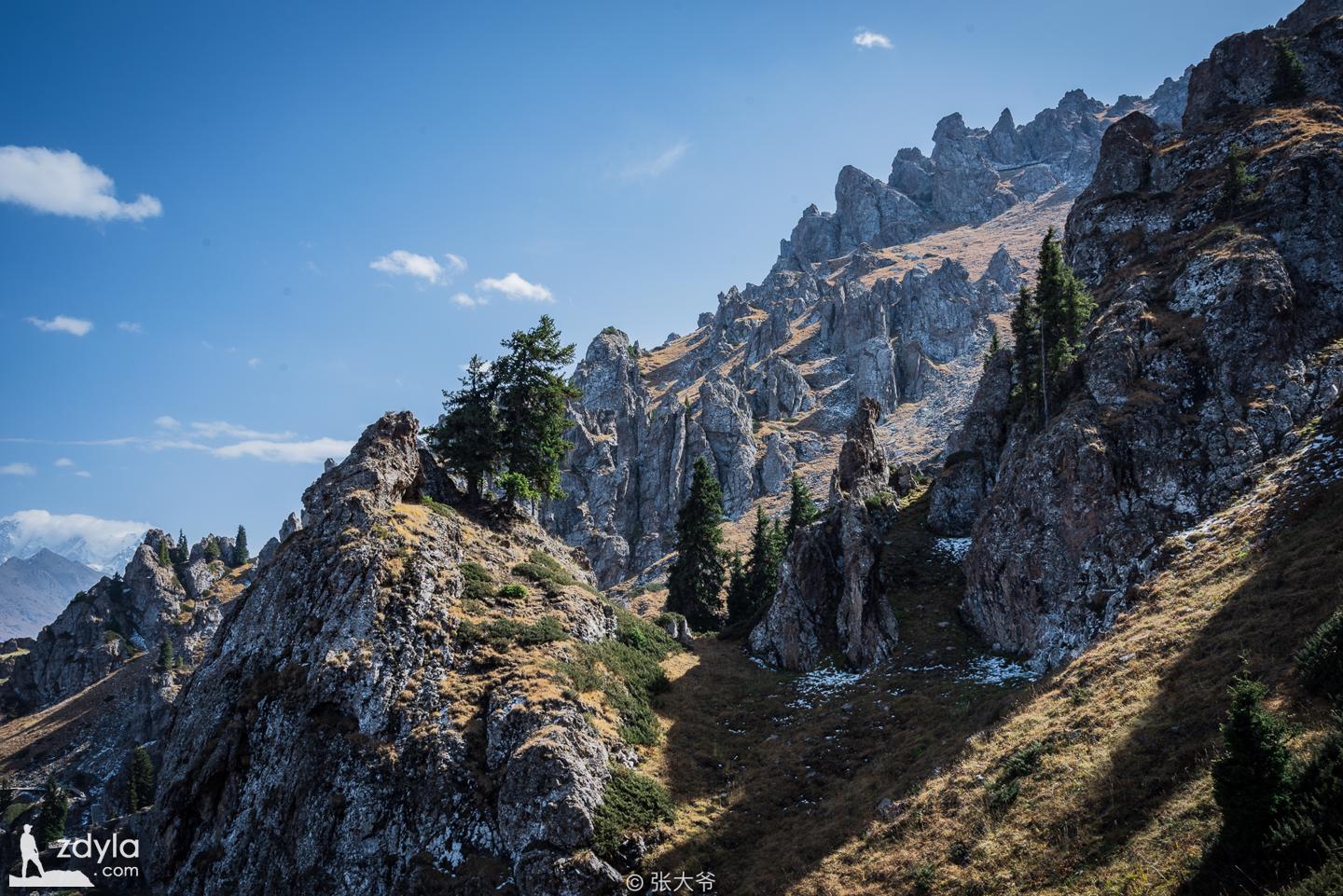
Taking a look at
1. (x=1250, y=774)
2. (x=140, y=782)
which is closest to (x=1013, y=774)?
(x=1250, y=774)

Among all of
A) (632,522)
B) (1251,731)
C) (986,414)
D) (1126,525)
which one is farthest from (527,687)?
(632,522)

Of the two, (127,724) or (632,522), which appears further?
(632,522)

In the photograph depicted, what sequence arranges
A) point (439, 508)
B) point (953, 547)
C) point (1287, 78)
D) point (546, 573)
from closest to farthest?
point (439, 508) → point (546, 573) → point (953, 547) → point (1287, 78)

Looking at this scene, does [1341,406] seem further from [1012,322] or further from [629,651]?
[629,651]

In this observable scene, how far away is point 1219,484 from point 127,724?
145m

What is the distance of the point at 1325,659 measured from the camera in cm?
1529

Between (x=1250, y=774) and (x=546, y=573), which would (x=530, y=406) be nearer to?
(x=546, y=573)

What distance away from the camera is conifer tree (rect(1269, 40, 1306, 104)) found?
52531mm

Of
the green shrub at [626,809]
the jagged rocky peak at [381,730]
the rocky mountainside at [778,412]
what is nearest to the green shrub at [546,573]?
the jagged rocky peak at [381,730]

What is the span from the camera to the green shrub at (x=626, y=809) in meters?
25.1

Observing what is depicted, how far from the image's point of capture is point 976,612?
39.1 metres

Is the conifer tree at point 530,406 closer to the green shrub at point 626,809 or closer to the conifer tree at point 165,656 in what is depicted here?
the green shrub at point 626,809

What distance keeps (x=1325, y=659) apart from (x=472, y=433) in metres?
43.3

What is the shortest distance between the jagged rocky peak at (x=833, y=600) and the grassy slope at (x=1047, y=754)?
4.95m
